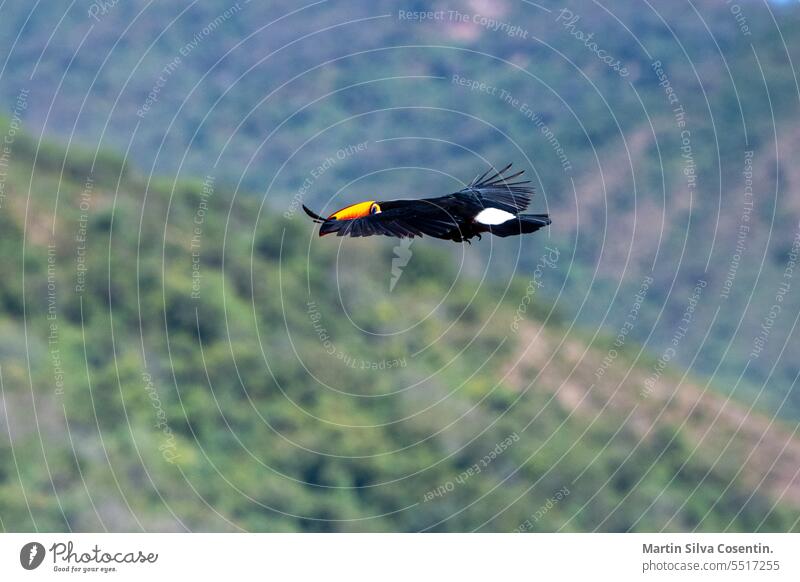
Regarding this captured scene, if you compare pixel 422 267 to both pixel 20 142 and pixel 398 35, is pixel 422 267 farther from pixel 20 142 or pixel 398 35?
pixel 398 35

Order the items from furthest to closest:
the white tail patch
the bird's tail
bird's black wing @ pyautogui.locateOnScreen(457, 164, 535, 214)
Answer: bird's black wing @ pyautogui.locateOnScreen(457, 164, 535, 214) < the white tail patch < the bird's tail

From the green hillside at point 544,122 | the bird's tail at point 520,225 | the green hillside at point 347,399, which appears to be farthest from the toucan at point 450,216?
the green hillside at point 347,399

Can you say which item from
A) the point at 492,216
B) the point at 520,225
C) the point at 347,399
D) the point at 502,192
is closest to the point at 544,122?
the point at 347,399

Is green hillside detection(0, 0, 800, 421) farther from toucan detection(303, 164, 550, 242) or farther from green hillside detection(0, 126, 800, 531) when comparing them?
toucan detection(303, 164, 550, 242)

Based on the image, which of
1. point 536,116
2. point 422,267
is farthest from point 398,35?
point 422,267

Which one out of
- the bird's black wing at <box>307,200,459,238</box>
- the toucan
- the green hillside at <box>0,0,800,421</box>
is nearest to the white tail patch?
the toucan

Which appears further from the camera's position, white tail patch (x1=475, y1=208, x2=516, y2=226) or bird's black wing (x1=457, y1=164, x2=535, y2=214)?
bird's black wing (x1=457, y1=164, x2=535, y2=214)

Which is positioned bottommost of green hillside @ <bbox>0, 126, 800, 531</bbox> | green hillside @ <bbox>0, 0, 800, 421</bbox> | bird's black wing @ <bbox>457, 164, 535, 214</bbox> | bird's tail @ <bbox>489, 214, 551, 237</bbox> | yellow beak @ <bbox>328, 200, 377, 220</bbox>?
green hillside @ <bbox>0, 126, 800, 531</bbox>
